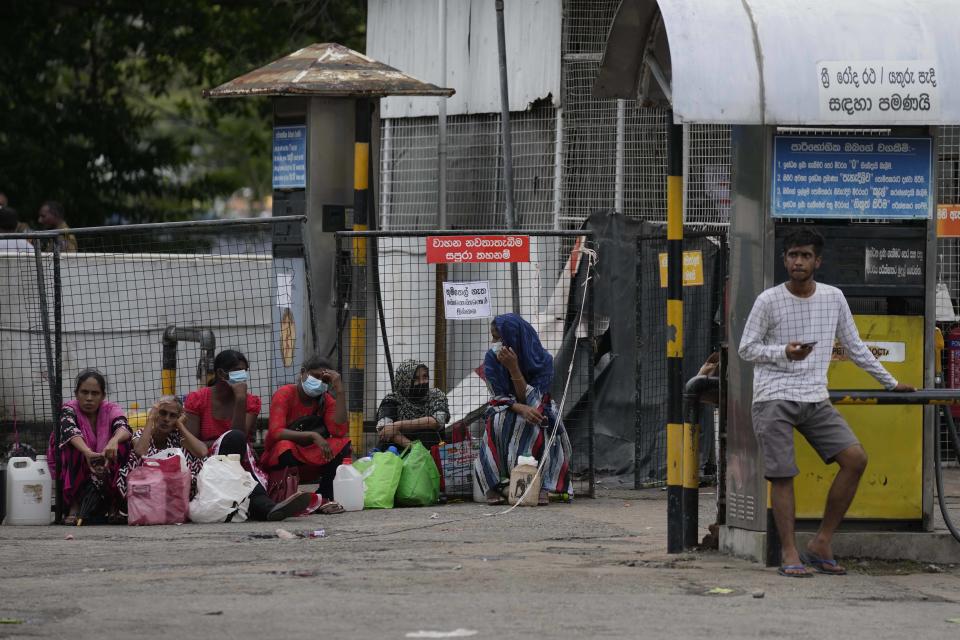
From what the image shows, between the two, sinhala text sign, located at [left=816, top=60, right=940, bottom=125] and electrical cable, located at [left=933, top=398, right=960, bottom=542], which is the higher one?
sinhala text sign, located at [left=816, top=60, right=940, bottom=125]

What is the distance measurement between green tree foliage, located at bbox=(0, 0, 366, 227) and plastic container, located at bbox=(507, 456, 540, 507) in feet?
37.4

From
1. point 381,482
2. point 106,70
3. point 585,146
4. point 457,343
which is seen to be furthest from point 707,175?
point 106,70

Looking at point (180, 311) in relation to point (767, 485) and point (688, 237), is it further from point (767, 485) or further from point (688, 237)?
point (767, 485)

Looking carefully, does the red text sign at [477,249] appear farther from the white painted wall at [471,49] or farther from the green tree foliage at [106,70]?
the green tree foliage at [106,70]

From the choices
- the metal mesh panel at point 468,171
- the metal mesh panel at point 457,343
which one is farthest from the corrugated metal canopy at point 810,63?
the metal mesh panel at point 468,171

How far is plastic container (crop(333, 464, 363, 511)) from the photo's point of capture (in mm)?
10992

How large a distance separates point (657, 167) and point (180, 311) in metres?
4.33

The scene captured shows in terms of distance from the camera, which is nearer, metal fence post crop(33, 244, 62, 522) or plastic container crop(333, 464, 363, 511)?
metal fence post crop(33, 244, 62, 522)

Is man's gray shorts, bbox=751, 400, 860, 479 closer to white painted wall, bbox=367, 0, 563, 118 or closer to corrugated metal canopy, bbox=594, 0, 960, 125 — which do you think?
corrugated metal canopy, bbox=594, 0, 960, 125

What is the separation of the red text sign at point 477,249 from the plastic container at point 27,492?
3.08 metres

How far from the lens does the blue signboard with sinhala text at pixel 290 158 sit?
13141 millimetres

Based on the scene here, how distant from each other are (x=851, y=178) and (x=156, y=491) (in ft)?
16.0

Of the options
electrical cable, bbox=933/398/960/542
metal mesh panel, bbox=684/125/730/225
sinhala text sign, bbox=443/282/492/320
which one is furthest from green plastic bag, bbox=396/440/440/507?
electrical cable, bbox=933/398/960/542

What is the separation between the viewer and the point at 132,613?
273 inches
